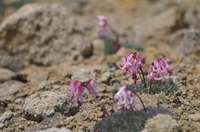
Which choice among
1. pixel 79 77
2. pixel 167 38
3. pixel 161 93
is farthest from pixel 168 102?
pixel 167 38

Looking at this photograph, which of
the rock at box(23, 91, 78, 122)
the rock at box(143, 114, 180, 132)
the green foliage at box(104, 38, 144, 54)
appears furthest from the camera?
the green foliage at box(104, 38, 144, 54)

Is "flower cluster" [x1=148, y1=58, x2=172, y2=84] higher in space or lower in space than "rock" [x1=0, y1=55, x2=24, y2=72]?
lower

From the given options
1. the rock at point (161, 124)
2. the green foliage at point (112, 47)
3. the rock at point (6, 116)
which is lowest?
the rock at point (161, 124)

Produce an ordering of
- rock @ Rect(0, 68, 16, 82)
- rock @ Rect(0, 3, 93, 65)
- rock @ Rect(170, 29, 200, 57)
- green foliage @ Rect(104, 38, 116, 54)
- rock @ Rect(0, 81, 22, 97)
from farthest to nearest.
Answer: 1. green foliage @ Rect(104, 38, 116, 54)
2. rock @ Rect(0, 3, 93, 65)
3. rock @ Rect(170, 29, 200, 57)
4. rock @ Rect(0, 68, 16, 82)
5. rock @ Rect(0, 81, 22, 97)

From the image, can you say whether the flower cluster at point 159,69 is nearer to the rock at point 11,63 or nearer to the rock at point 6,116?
the rock at point 6,116

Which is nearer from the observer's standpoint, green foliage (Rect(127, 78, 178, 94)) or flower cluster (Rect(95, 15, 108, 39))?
green foliage (Rect(127, 78, 178, 94))

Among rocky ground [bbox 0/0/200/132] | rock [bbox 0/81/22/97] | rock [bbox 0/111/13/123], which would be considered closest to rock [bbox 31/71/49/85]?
rocky ground [bbox 0/0/200/132]

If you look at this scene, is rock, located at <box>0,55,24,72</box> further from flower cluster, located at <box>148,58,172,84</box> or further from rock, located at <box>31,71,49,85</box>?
flower cluster, located at <box>148,58,172,84</box>

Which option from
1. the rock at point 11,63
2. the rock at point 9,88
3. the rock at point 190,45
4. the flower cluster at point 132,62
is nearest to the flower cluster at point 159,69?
the flower cluster at point 132,62

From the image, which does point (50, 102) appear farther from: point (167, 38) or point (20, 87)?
point (167, 38)
